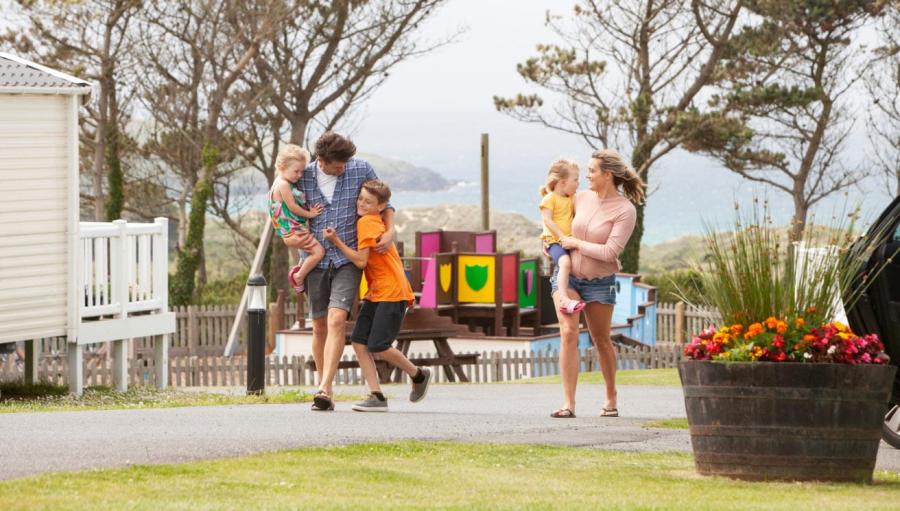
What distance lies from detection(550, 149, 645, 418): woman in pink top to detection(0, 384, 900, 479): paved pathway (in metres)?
0.89

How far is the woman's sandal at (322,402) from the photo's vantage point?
11445mm

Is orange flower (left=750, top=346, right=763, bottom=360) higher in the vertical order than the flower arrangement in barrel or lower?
lower

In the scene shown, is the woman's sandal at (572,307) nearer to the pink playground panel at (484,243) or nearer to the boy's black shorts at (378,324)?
the boy's black shorts at (378,324)

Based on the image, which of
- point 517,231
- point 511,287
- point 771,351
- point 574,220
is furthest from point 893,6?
point 517,231

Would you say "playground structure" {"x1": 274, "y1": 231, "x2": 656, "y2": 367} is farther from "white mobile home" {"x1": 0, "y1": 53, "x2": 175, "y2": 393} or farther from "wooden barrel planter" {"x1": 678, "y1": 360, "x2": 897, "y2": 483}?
"wooden barrel planter" {"x1": 678, "y1": 360, "x2": 897, "y2": 483}

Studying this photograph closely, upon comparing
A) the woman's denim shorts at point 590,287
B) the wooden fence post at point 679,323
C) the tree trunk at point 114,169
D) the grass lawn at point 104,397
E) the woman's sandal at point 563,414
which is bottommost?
the grass lawn at point 104,397

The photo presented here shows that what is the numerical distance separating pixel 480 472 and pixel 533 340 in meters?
16.4

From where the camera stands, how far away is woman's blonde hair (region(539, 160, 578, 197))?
38.2 ft

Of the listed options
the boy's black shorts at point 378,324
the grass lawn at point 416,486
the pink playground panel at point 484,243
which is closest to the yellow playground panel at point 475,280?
the pink playground panel at point 484,243

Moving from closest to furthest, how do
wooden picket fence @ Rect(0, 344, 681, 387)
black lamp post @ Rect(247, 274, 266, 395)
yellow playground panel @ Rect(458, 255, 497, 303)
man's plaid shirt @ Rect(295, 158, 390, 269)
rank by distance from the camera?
man's plaid shirt @ Rect(295, 158, 390, 269), black lamp post @ Rect(247, 274, 266, 395), wooden picket fence @ Rect(0, 344, 681, 387), yellow playground panel @ Rect(458, 255, 497, 303)

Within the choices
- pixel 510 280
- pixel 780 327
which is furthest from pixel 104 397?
pixel 780 327

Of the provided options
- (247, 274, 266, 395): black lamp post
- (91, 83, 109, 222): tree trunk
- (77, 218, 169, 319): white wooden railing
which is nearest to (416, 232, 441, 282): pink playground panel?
(77, 218, 169, 319): white wooden railing

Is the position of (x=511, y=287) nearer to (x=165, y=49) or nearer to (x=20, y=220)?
(x=20, y=220)

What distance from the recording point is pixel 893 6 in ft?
134
